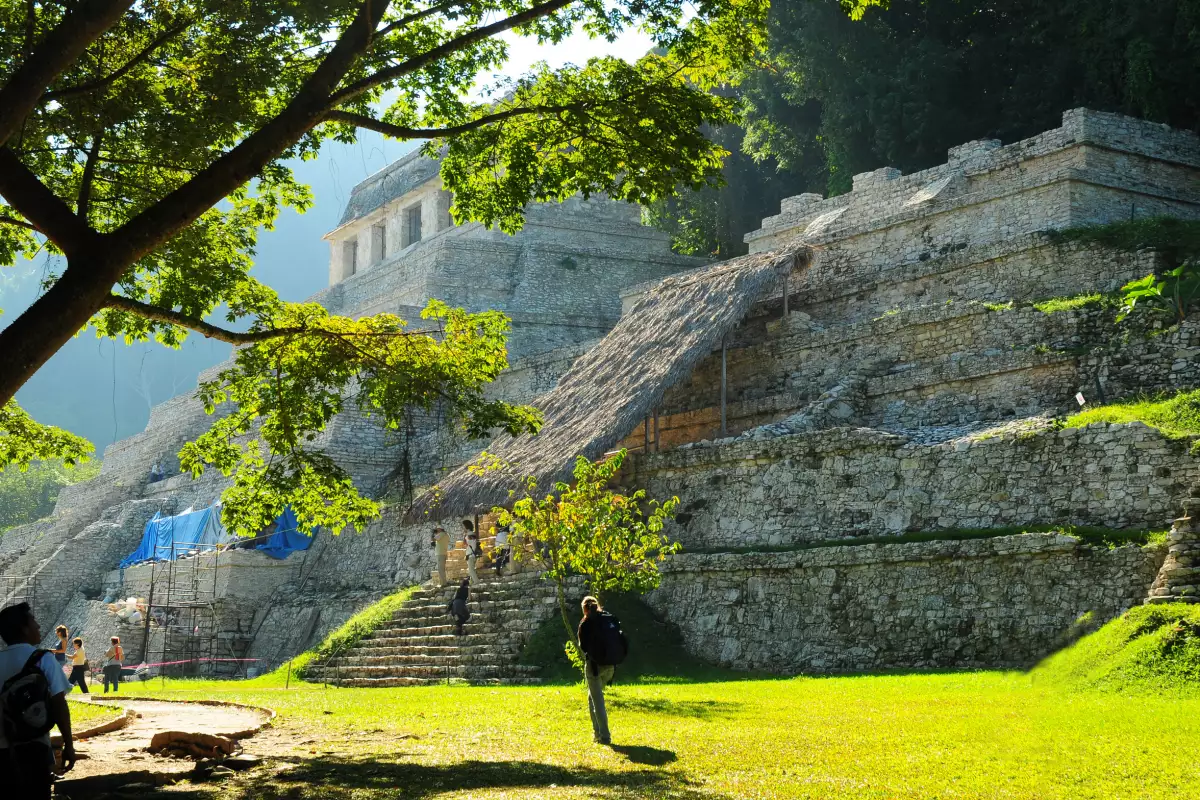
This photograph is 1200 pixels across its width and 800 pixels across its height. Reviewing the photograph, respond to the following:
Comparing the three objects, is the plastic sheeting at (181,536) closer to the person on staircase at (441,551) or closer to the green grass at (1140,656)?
the person on staircase at (441,551)

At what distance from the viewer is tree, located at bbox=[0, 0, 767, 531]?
977cm

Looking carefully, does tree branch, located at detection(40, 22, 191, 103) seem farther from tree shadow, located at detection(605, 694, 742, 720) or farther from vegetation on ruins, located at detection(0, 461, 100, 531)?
vegetation on ruins, located at detection(0, 461, 100, 531)

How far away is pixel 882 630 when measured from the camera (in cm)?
1381

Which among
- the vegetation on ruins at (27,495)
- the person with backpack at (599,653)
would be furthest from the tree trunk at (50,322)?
the vegetation on ruins at (27,495)

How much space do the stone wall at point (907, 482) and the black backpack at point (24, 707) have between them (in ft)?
34.4

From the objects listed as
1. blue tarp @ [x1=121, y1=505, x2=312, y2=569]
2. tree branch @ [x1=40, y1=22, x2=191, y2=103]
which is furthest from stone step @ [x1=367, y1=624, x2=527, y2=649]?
tree branch @ [x1=40, y1=22, x2=191, y2=103]

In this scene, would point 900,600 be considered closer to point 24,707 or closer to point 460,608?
point 460,608

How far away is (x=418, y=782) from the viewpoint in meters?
7.79

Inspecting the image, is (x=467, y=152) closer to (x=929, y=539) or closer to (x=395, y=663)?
(x=929, y=539)

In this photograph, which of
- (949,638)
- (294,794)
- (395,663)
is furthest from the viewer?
(395,663)

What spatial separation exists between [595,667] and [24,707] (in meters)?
4.16

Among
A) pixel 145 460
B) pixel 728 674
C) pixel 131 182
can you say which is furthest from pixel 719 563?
pixel 145 460

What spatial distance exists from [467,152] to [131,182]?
273 cm

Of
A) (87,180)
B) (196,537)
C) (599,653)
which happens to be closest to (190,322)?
(87,180)
